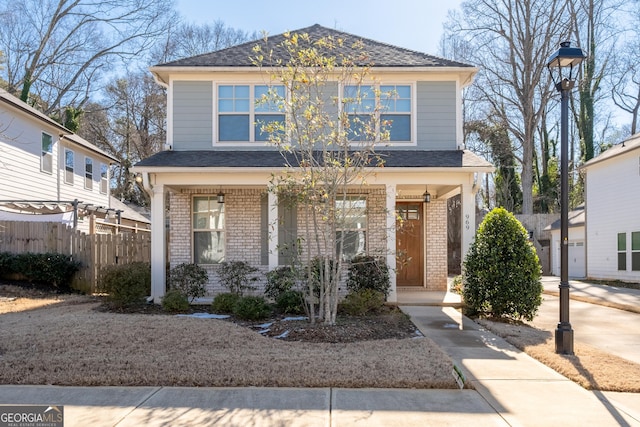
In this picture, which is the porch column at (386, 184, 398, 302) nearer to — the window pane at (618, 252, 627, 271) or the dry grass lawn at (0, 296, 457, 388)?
the dry grass lawn at (0, 296, 457, 388)

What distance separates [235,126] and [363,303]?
5175mm

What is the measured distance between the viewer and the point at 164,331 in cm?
690

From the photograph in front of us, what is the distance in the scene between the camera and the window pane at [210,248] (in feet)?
36.9

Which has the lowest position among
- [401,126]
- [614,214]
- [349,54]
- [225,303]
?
[225,303]

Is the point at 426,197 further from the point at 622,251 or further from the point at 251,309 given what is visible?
the point at 622,251

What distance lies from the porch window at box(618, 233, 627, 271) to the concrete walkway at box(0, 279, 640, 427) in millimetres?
14672

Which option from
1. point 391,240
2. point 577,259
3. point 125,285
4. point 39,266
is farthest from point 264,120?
point 577,259

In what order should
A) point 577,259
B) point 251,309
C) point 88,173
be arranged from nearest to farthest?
point 251,309 → point 88,173 → point 577,259

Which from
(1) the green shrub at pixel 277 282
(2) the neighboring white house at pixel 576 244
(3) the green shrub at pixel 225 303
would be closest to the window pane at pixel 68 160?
(3) the green shrub at pixel 225 303

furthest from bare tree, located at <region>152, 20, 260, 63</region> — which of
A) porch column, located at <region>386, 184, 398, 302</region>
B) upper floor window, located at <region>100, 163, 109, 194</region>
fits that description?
porch column, located at <region>386, 184, 398, 302</region>

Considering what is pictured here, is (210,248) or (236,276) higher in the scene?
(210,248)

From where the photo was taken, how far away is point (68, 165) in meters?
19.0

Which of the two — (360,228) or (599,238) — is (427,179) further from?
(599,238)

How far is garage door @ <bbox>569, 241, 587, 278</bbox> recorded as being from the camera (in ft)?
70.9
